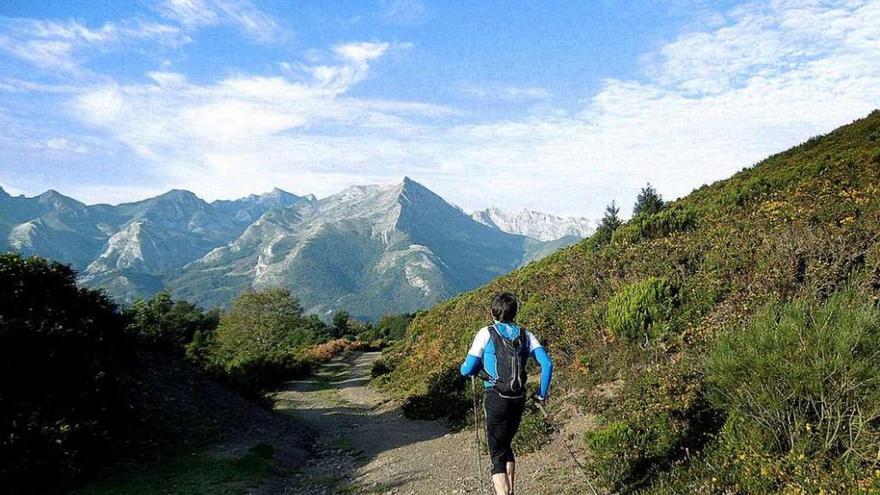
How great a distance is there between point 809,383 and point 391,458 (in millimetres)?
9491

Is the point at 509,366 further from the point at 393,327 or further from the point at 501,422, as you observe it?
the point at 393,327

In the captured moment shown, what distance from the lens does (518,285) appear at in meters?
24.6

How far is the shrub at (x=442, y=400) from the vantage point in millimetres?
15739

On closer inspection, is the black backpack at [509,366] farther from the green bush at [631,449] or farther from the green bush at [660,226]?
the green bush at [660,226]

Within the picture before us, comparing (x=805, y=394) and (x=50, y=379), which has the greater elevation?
(x=50, y=379)

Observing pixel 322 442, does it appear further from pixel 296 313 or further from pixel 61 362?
pixel 296 313

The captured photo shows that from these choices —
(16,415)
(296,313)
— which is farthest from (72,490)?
(296,313)

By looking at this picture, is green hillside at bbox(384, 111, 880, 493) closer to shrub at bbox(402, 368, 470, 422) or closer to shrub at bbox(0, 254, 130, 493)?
shrub at bbox(402, 368, 470, 422)

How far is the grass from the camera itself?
30.4 ft

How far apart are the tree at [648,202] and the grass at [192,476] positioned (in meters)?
29.3

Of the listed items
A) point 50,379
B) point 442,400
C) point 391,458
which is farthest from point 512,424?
point 442,400

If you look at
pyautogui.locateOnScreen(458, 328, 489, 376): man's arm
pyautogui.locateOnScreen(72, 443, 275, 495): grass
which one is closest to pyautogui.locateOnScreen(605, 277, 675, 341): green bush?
pyautogui.locateOnScreen(458, 328, 489, 376): man's arm

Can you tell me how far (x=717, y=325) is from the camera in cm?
1053

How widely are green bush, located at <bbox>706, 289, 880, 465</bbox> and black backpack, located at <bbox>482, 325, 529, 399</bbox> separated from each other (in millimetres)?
3105
